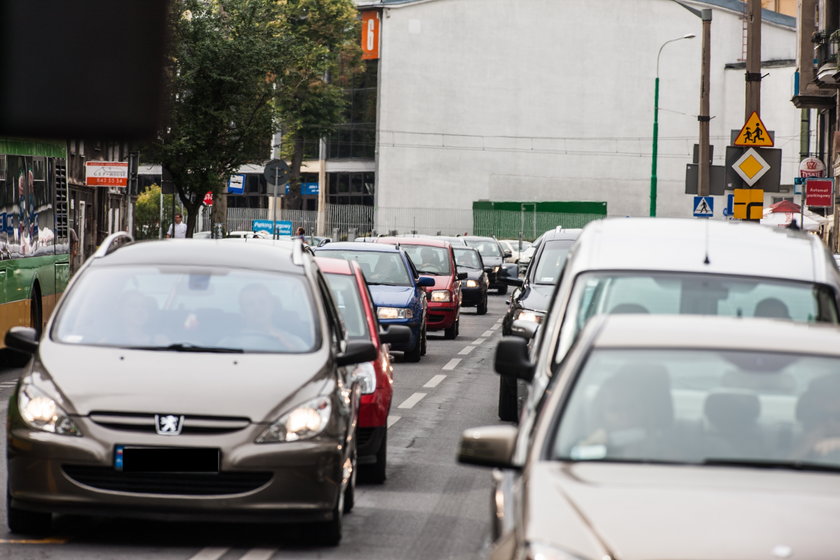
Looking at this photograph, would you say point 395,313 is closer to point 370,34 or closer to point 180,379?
point 180,379

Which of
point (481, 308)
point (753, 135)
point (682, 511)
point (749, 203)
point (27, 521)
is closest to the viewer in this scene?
point (682, 511)

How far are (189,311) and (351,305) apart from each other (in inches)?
141

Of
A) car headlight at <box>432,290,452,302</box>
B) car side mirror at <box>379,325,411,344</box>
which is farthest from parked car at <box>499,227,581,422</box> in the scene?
car headlight at <box>432,290,452,302</box>

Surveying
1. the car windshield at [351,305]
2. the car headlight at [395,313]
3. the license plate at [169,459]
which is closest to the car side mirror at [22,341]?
the license plate at [169,459]

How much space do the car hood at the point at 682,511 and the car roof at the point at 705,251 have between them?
3326 millimetres

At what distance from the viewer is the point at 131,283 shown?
918 cm

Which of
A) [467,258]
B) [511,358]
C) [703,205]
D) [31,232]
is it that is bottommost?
[467,258]

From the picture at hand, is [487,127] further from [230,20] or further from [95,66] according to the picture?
[95,66]

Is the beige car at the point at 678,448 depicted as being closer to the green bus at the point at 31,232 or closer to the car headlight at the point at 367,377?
the car headlight at the point at 367,377

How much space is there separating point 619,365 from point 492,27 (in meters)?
76.1

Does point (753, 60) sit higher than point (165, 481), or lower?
higher

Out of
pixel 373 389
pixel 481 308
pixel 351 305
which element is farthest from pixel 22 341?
pixel 481 308

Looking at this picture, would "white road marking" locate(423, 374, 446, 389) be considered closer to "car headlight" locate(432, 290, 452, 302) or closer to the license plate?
"car headlight" locate(432, 290, 452, 302)

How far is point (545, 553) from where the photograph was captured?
447 centimetres
